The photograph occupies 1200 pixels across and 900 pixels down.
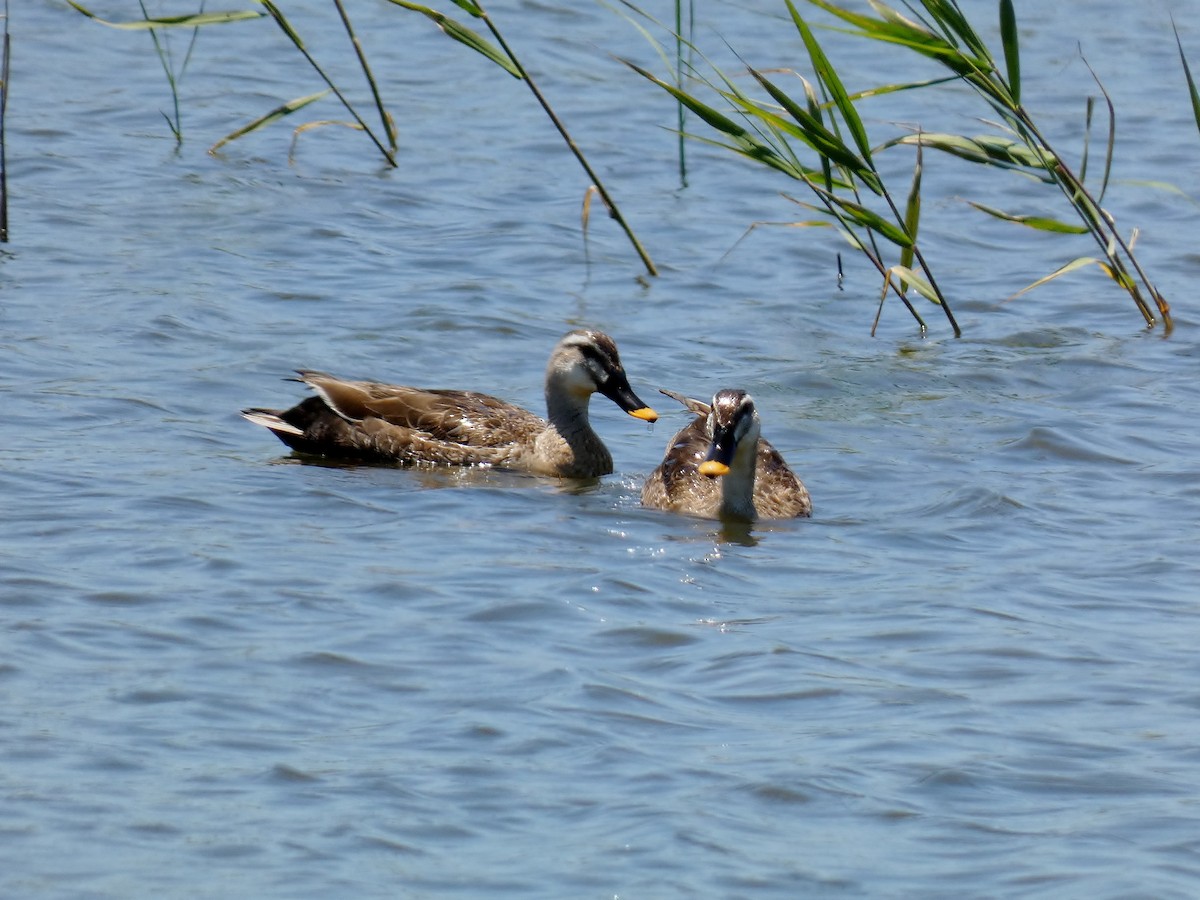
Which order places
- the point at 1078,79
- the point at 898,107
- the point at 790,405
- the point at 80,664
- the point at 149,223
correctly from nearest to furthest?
the point at 80,664 < the point at 790,405 < the point at 149,223 < the point at 898,107 < the point at 1078,79

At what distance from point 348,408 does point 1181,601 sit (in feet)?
14.2

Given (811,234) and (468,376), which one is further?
(811,234)

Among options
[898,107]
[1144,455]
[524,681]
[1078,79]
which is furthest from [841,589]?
[1078,79]

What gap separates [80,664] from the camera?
21.9ft

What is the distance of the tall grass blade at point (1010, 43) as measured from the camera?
32.1 feet

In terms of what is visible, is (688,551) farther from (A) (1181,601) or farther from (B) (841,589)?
(A) (1181,601)

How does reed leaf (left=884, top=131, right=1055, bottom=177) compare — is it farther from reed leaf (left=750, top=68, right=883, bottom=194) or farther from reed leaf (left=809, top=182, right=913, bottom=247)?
reed leaf (left=809, top=182, right=913, bottom=247)

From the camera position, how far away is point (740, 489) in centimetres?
989

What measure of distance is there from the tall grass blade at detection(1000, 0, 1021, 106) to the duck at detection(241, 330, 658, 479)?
2397 mm

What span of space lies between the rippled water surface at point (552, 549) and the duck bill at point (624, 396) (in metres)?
0.40

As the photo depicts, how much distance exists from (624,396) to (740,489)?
1.17m

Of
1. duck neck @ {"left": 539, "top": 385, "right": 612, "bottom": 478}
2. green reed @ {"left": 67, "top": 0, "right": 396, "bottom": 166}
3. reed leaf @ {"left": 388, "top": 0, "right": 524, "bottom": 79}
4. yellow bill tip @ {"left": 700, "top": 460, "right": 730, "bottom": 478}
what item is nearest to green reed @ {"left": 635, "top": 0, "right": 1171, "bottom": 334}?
reed leaf @ {"left": 388, "top": 0, "right": 524, "bottom": 79}

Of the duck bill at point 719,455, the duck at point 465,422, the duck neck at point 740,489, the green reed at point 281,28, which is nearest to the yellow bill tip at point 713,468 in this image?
the duck bill at point 719,455

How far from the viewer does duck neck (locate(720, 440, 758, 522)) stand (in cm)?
985
